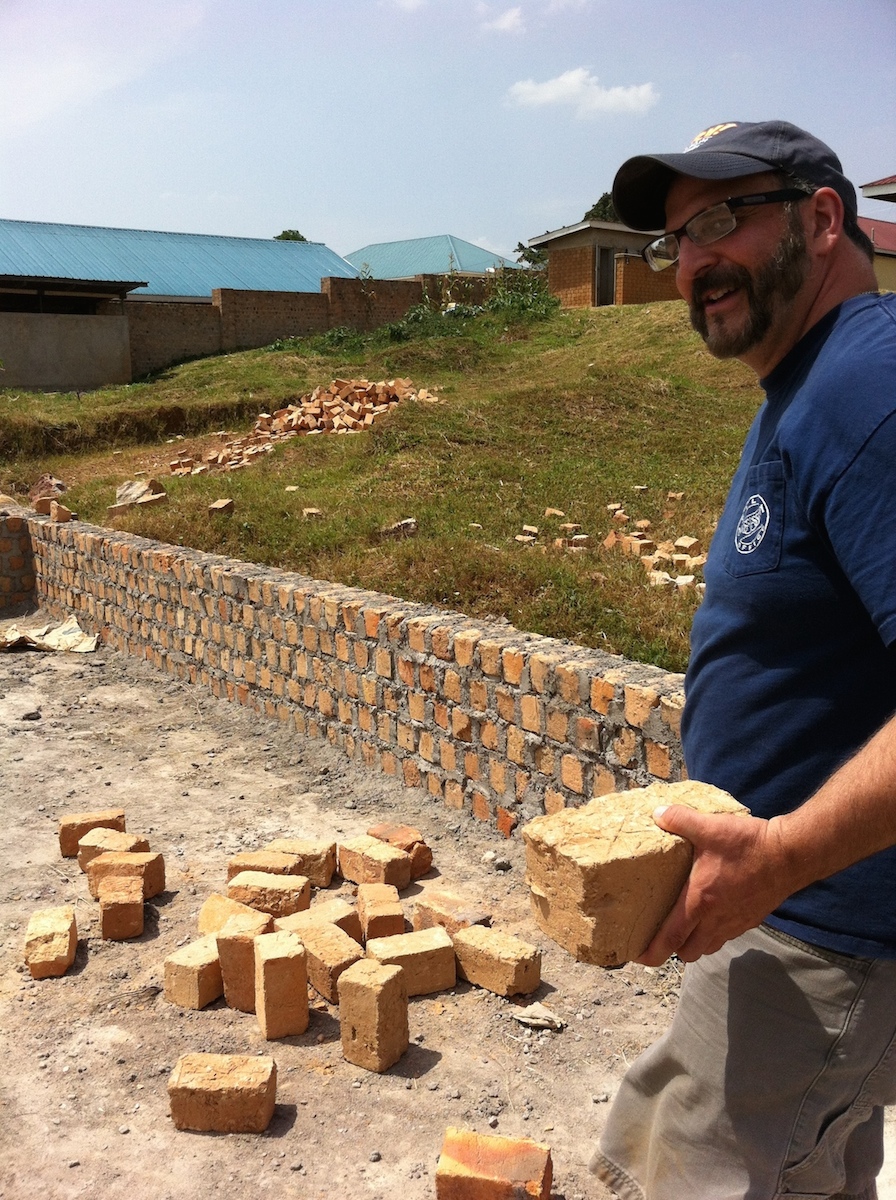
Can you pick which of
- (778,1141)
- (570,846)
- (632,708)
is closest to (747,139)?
(570,846)

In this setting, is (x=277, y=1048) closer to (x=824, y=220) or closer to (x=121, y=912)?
(x=121, y=912)

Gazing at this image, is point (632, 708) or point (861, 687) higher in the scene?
point (861, 687)

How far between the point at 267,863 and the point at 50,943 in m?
0.90

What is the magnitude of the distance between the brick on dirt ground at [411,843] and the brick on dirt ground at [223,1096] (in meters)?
1.60

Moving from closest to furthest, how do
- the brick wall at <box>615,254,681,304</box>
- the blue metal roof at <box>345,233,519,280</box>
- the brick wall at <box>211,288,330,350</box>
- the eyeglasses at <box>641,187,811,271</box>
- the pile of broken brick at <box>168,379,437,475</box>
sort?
the eyeglasses at <box>641,187,811,271</box> < the pile of broken brick at <box>168,379,437,475</box> < the brick wall at <box>615,254,681,304</box> < the brick wall at <box>211,288,330,350</box> < the blue metal roof at <box>345,233,519,280</box>

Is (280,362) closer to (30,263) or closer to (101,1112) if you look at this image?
(30,263)

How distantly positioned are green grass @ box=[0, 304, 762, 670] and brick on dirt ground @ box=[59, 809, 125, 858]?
2.34 m

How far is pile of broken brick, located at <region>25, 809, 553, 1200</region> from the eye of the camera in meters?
2.92

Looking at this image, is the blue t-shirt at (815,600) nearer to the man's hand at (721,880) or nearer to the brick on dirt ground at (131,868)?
the man's hand at (721,880)

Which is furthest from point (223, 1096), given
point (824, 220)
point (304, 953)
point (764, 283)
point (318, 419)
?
point (318, 419)

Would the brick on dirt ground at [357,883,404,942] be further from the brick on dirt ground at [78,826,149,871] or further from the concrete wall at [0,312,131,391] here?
the concrete wall at [0,312,131,391]

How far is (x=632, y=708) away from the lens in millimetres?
4059

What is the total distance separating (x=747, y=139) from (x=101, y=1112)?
10.0 ft

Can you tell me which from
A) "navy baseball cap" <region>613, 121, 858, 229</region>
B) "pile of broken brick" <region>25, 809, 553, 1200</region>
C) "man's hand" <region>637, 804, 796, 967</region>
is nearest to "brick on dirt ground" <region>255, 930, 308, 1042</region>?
"pile of broken brick" <region>25, 809, 553, 1200</region>
